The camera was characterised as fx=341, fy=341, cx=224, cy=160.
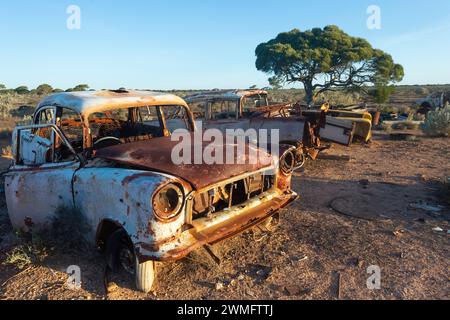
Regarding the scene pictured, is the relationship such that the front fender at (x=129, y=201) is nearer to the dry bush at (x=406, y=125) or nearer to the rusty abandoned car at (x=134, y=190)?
the rusty abandoned car at (x=134, y=190)

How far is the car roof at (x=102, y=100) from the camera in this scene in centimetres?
369

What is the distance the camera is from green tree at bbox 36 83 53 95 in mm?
41581

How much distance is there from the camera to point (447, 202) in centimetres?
521

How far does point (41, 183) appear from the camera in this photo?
3.53m

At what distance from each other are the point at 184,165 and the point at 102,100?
1421 millimetres

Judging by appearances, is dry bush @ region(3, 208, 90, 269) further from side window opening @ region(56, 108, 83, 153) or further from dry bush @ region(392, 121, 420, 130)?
dry bush @ region(392, 121, 420, 130)

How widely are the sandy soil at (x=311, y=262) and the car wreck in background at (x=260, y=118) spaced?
2.21 m

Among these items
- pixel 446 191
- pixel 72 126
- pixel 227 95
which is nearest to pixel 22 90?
pixel 227 95

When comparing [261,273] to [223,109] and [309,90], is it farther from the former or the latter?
[309,90]

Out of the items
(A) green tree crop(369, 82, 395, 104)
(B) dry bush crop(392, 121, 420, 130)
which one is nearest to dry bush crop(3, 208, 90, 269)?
(B) dry bush crop(392, 121, 420, 130)

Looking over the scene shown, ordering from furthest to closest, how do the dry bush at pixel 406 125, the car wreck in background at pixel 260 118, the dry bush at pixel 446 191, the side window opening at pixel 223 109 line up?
1. the dry bush at pixel 406 125
2. the side window opening at pixel 223 109
3. the car wreck in background at pixel 260 118
4. the dry bush at pixel 446 191

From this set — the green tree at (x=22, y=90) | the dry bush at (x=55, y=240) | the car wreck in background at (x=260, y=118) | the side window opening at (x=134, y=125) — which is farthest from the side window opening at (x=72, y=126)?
the green tree at (x=22, y=90)

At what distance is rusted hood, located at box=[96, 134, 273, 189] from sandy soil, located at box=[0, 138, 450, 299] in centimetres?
99
